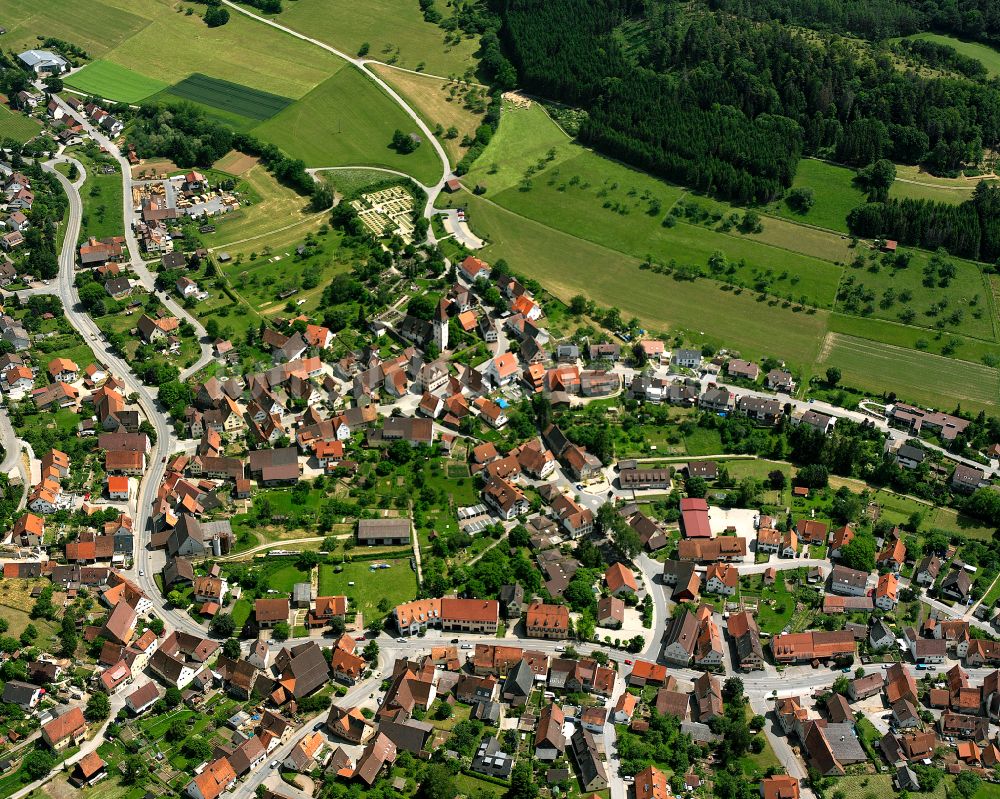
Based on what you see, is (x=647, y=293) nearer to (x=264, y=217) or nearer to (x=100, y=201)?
(x=264, y=217)

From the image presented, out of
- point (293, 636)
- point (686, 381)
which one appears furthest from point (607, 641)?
point (686, 381)

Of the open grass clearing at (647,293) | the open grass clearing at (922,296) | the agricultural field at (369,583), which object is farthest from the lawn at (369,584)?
the open grass clearing at (922,296)

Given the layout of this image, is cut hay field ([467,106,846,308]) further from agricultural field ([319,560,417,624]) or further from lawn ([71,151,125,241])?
agricultural field ([319,560,417,624])

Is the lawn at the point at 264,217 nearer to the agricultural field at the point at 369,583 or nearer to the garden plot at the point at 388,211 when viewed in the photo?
the garden plot at the point at 388,211

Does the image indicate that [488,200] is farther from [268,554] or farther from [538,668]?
[538,668]

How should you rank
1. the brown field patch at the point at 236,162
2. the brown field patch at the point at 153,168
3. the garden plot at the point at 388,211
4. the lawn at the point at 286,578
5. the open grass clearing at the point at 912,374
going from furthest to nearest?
1. the brown field patch at the point at 236,162
2. the brown field patch at the point at 153,168
3. the garden plot at the point at 388,211
4. the open grass clearing at the point at 912,374
5. the lawn at the point at 286,578

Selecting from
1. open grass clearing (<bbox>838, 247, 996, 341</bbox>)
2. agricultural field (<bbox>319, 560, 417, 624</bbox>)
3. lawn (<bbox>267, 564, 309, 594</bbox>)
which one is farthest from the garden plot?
lawn (<bbox>267, 564, 309, 594</bbox>)
